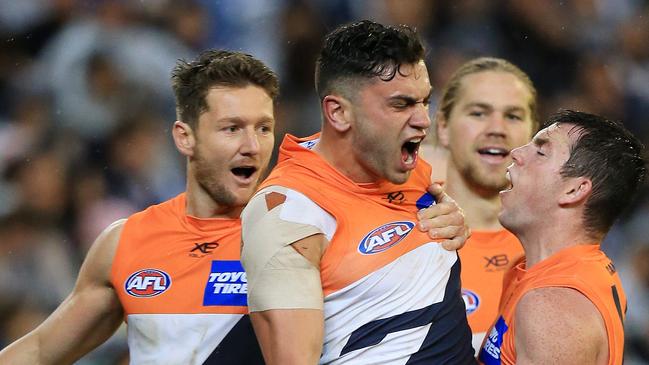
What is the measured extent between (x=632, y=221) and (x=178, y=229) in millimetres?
3702

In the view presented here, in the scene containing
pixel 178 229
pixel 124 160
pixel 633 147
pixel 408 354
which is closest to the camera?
pixel 408 354

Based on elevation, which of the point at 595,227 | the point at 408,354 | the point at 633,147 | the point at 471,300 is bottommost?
A: the point at 471,300

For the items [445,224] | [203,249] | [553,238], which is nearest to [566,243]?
[553,238]

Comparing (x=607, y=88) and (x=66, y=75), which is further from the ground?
(x=66, y=75)

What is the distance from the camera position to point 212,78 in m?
3.96

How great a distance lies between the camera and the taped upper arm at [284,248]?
2848mm

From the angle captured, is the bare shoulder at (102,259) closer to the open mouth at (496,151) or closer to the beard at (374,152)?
the beard at (374,152)

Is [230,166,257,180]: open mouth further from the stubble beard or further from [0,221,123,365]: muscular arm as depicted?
the stubble beard

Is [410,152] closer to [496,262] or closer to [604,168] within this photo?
[604,168]

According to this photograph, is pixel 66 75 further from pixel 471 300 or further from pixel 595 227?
pixel 595 227

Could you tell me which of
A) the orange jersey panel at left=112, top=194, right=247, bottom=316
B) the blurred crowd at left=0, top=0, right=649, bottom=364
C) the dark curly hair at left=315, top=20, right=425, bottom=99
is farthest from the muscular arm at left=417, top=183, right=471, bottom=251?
the blurred crowd at left=0, top=0, right=649, bottom=364

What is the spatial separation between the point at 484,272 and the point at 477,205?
40 centimetres

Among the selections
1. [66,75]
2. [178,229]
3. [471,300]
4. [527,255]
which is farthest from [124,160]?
[527,255]

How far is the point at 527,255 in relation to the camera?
3.27 m
